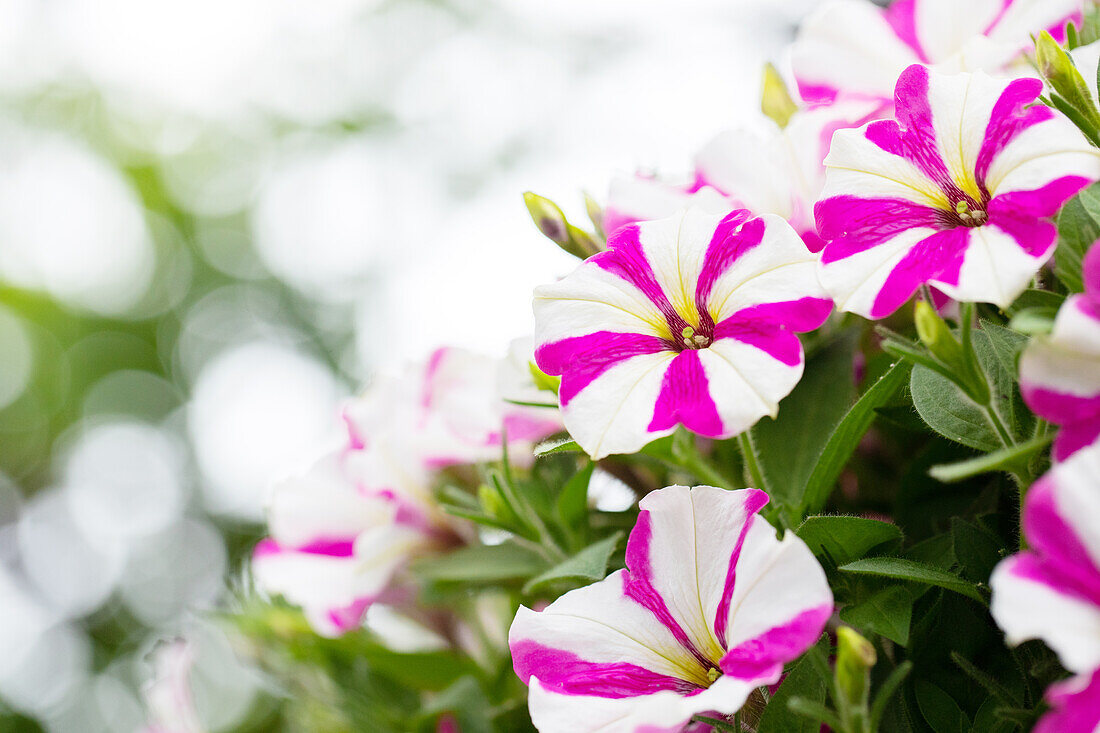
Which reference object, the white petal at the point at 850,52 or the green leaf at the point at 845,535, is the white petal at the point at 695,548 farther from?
the white petal at the point at 850,52

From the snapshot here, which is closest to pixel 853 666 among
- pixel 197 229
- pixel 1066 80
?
pixel 1066 80

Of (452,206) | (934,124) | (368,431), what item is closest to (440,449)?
(368,431)

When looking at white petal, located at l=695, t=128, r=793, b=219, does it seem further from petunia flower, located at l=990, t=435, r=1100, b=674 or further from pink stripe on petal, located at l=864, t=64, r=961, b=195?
petunia flower, located at l=990, t=435, r=1100, b=674

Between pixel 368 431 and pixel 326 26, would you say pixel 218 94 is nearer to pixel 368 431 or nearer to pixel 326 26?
pixel 326 26

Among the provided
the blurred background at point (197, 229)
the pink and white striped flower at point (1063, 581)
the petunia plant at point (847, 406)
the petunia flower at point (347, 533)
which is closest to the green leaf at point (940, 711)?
the petunia plant at point (847, 406)

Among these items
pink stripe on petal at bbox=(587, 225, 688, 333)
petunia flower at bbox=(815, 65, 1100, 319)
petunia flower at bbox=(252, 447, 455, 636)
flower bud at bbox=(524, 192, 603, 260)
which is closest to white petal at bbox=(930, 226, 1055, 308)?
petunia flower at bbox=(815, 65, 1100, 319)

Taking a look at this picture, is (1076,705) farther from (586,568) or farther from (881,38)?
(881,38)
